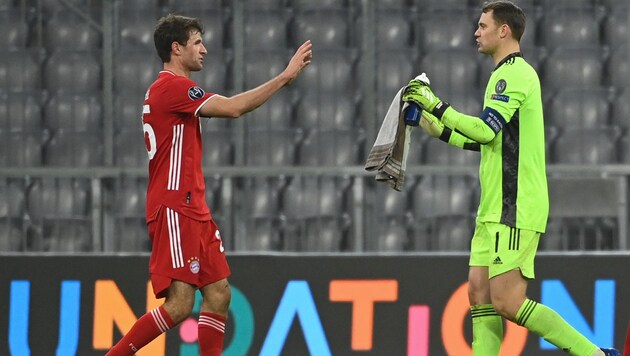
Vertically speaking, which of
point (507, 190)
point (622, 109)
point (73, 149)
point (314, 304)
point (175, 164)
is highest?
point (622, 109)

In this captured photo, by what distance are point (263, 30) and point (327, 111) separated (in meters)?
0.80

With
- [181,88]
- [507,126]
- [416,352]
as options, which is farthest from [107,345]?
[507,126]

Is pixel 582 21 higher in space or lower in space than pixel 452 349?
higher

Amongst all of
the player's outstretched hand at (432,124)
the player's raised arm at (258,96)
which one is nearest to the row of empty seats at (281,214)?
the player's outstretched hand at (432,124)

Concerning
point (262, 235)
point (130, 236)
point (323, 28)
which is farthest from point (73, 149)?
point (323, 28)

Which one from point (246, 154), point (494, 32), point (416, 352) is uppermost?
point (494, 32)

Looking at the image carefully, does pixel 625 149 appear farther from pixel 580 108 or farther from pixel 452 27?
pixel 452 27

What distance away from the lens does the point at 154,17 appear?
931cm

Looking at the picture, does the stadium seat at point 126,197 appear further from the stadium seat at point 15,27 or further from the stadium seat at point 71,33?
the stadium seat at point 15,27

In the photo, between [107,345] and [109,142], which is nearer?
[107,345]

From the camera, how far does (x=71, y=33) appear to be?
9141 millimetres

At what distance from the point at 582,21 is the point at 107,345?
13.4 ft

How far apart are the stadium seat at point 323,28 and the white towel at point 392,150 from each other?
3.06m

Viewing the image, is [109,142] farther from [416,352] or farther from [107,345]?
[416,352]
